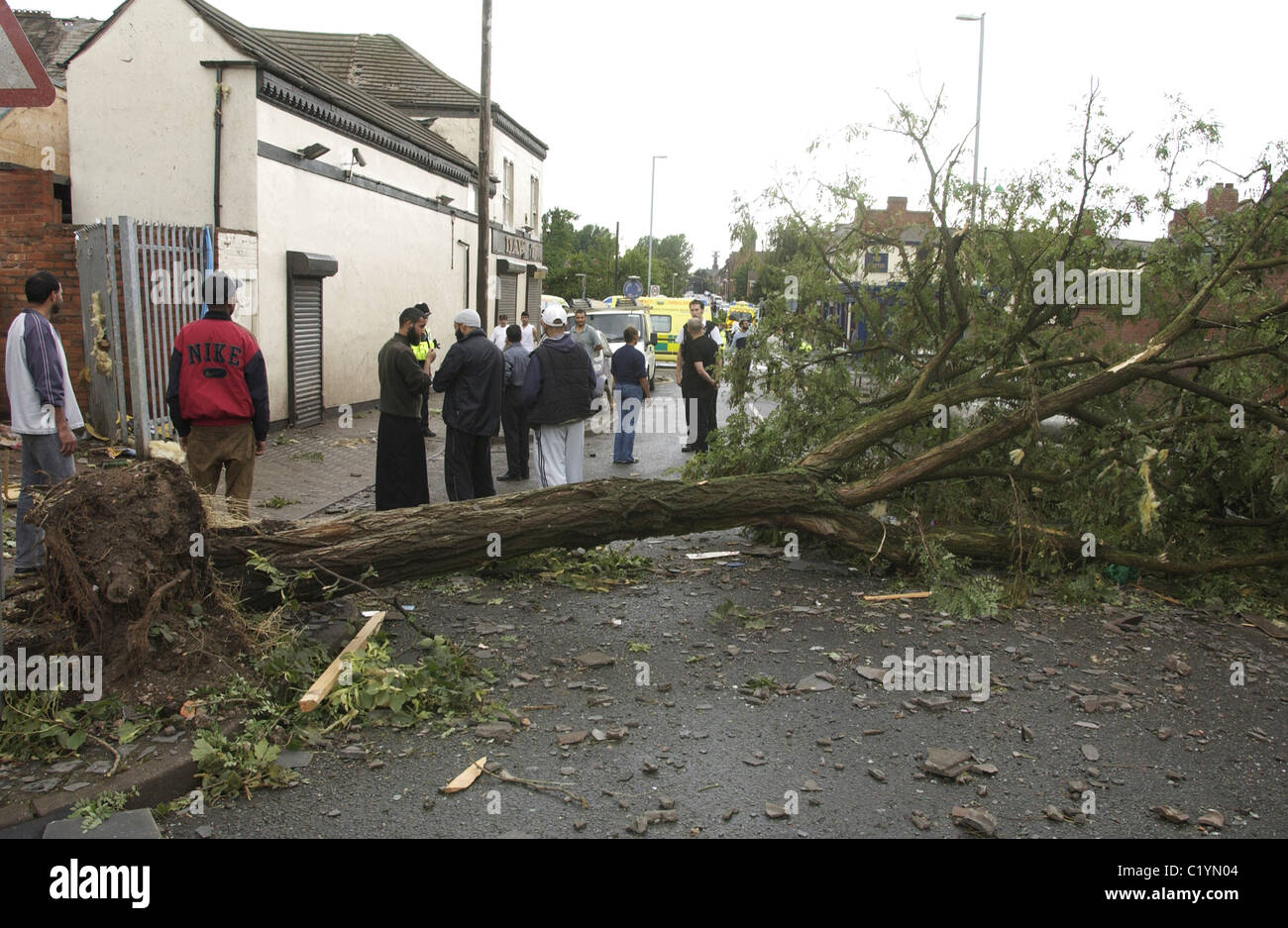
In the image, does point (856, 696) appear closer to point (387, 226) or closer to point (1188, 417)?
point (1188, 417)

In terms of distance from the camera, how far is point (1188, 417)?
766 centimetres

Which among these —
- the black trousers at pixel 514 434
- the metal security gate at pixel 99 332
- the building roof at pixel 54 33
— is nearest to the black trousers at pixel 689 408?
the black trousers at pixel 514 434

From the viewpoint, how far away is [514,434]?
12031mm

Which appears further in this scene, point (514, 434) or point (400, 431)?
point (514, 434)

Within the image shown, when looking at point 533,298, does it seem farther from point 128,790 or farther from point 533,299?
point 128,790

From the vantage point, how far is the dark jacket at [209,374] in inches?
273

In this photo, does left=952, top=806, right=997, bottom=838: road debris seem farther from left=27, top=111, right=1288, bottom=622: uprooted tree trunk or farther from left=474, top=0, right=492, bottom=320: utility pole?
left=474, top=0, right=492, bottom=320: utility pole

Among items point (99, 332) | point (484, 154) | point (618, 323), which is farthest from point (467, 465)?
point (618, 323)

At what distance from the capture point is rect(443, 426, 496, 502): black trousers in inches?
370

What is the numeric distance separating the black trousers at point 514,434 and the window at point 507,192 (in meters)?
23.7

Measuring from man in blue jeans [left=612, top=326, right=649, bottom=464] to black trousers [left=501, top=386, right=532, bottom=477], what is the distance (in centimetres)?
151

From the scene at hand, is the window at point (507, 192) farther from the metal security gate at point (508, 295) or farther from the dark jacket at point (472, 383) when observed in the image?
the dark jacket at point (472, 383)

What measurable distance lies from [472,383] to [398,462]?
1.00 metres
